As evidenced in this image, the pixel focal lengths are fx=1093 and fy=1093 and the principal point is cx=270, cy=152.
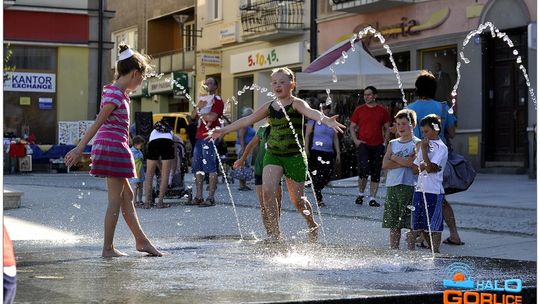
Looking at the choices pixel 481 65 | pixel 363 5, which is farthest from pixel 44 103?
pixel 481 65

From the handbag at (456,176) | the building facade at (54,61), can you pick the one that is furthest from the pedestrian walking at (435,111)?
the building facade at (54,61)

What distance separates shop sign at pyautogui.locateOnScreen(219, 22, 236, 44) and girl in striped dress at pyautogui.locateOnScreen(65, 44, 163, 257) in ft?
87.5

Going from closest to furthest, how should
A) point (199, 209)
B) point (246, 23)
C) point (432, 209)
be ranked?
point (432, 209) < point (199, 209) < point (246, 23)

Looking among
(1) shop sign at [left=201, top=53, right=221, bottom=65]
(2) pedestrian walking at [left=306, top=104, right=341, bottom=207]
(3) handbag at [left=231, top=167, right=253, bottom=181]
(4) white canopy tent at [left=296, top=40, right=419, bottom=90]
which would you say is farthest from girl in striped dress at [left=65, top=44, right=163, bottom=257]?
(1) shop sign at [left=201, top=53, right=221, bottom=65]

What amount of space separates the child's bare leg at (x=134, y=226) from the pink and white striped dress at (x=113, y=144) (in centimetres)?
17

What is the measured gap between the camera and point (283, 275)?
5.23 m

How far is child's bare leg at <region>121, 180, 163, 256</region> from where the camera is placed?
657 cm

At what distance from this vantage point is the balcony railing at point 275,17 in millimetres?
30000

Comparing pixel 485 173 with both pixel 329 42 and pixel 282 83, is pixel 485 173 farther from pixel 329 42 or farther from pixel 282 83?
pixel 282 83

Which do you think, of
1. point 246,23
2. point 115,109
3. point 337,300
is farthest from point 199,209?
point 246,23

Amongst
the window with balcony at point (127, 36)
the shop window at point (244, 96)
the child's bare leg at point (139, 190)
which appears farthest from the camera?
the window with balcony at point (127, 36)

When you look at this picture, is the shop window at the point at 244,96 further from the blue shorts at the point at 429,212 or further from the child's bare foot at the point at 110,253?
the child's bare foot at the point at 110,253

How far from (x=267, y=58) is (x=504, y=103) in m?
10.9

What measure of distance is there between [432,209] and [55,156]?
1864 cm
